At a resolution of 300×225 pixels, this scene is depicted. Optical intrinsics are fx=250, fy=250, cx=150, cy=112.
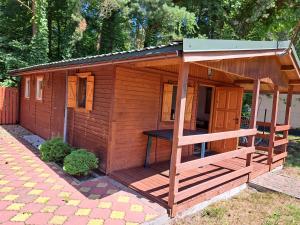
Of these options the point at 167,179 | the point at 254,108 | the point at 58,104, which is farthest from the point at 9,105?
the point at 254,108

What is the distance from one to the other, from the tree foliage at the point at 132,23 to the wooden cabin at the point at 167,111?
7352 mm

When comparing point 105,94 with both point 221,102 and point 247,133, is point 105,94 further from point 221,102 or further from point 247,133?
point 221,102

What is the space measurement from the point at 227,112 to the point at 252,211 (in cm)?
351

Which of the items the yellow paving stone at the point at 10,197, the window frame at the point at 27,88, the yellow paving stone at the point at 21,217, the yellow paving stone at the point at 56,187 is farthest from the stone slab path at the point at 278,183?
the window frame at the point at 27,88

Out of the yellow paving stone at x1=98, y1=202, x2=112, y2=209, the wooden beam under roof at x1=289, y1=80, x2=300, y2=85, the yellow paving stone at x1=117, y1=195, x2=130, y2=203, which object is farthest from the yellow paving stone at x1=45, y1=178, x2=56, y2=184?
the wooden beam under roof at x1=289, y1=80, x2=300, y2=85

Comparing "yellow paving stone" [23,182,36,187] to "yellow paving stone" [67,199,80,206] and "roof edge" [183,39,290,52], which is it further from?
"roof edge" [183,39,290,52]

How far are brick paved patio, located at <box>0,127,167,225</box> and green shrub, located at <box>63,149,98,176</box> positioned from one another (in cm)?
21

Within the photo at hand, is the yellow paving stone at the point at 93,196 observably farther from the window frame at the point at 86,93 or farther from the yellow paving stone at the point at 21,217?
the window frame at the point at 86,93

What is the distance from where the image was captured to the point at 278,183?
5758 millimetres

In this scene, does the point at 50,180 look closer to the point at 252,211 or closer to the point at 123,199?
the point at 123,199

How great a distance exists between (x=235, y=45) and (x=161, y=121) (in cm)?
264

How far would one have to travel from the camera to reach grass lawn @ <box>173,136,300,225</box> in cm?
396

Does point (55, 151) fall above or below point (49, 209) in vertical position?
above

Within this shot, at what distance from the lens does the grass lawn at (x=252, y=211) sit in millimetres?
3961
